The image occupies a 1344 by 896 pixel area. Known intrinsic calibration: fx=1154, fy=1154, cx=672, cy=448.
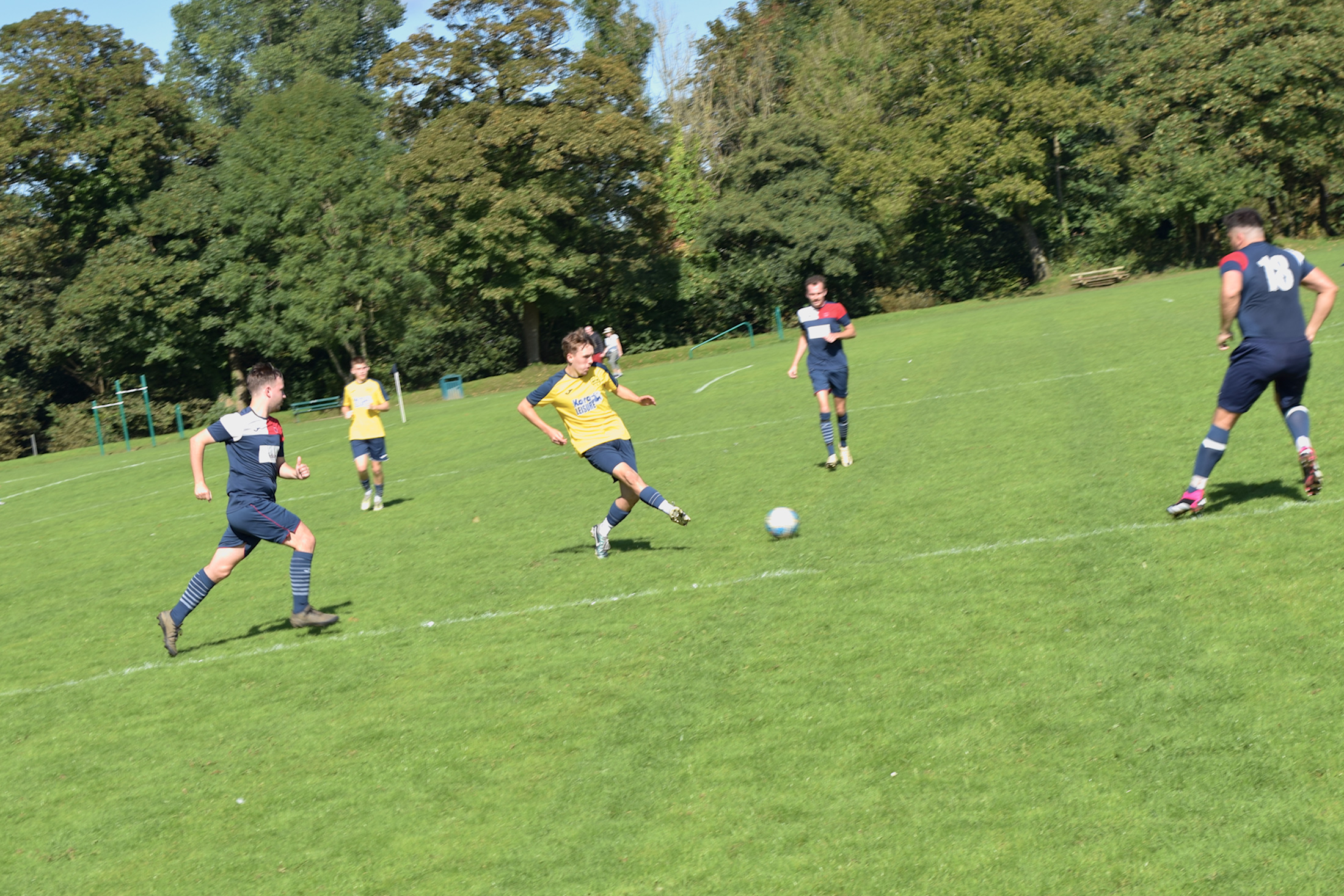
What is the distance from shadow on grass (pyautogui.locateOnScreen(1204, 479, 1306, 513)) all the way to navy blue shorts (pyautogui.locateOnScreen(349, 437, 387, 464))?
35.0 feet

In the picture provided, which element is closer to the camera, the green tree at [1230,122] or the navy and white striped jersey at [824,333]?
the navy and white striped jersey at [824,333]

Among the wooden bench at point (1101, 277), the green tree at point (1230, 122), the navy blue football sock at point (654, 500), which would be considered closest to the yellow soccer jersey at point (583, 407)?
the navy blue football sock at point (654, 500)

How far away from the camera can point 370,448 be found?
1609 centimetres

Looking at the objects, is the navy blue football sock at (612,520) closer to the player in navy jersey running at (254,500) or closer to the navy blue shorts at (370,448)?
the player in navy jersey running at (254,500)

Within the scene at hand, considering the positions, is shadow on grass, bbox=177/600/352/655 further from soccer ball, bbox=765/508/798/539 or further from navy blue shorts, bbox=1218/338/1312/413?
navy blue shorts, bbox=1218/338/1312/413

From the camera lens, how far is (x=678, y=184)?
55750mm

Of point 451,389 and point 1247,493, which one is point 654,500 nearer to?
point 1247,493

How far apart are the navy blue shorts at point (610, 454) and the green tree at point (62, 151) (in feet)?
143

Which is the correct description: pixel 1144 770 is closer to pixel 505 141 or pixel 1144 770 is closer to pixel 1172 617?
pixel 1172 617

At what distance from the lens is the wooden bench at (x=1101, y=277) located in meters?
46.8

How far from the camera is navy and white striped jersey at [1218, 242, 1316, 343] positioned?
8422 millimetres

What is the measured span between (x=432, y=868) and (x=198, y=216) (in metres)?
47.2

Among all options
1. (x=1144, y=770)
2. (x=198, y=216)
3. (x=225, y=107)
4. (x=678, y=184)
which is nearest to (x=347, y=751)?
(x=1144, y=770)

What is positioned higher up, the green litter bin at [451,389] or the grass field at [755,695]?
the green litter bin at [451,389]
